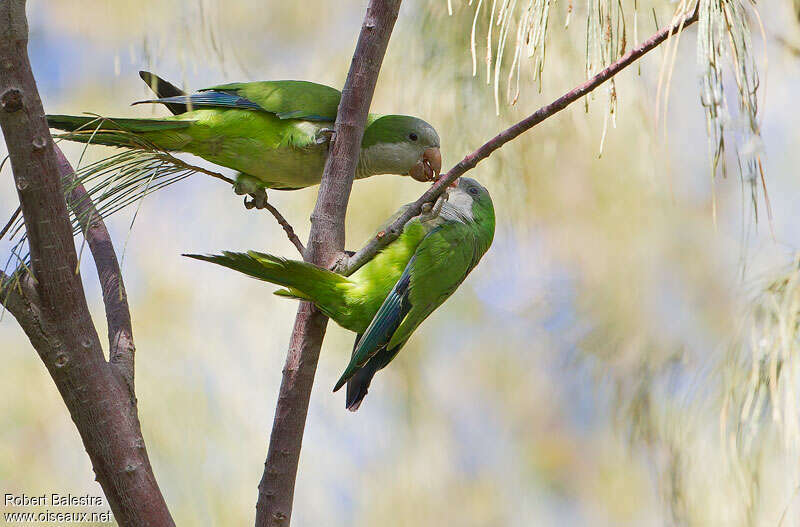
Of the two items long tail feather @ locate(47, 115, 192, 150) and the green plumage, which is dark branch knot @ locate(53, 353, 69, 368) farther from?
the green plumage

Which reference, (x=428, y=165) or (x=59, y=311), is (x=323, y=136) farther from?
(x=59, y=311)

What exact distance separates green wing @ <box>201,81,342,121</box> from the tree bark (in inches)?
25.6

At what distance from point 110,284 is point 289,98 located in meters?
0.52

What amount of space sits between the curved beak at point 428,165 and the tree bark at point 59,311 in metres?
0.84

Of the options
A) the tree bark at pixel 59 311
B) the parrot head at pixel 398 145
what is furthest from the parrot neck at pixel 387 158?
the tree bark at pixel 59 311

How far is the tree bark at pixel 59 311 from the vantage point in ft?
3.04

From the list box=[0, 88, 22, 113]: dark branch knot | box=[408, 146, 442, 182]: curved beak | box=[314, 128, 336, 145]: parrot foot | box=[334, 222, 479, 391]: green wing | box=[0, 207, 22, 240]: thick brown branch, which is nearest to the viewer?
box=[0, 88, 22, 113]: dark branch knot

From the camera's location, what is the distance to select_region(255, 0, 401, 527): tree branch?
1.23 m

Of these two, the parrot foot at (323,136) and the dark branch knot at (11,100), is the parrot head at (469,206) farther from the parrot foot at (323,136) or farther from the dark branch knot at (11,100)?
the dark branch knot at (11,100)

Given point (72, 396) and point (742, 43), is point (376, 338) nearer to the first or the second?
point (72, 396)

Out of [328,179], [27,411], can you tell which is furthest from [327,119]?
[27,411]

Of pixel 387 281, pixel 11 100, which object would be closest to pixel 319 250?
pixel 387 281

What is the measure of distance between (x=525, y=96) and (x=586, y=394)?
91 cm

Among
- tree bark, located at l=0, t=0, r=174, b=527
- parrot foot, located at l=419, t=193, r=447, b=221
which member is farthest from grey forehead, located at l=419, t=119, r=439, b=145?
tree bark, located at l=0, t=0, r=174, b=527
